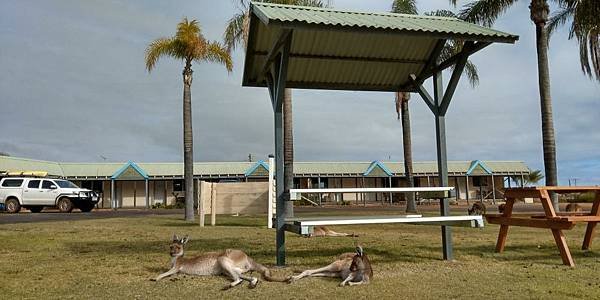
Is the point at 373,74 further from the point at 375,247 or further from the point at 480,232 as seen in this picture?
the point at 480,232

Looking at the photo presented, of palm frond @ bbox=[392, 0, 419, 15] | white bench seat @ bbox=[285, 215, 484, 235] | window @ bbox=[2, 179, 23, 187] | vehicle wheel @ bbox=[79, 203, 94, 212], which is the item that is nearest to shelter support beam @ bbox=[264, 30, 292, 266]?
white bench seat @ bbox=[285, 215, 484, 235]

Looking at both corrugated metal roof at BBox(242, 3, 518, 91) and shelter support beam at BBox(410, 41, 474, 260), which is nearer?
corrugated metal roof at BBox(242, 3, 518, 91)

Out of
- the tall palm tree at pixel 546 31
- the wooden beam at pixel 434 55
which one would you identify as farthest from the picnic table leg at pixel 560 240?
the tall palm tree at pixel 546 31

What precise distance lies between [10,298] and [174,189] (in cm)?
4099

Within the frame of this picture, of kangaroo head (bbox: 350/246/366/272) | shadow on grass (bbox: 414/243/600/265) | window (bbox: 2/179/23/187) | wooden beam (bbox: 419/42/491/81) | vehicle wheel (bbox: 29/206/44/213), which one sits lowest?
shadow on grass (bbox: 414/243/600/265)

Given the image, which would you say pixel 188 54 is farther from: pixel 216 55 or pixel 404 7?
pixel 404 7

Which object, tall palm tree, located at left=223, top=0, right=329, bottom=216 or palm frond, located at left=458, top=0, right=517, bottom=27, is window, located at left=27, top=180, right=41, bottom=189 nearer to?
tall palm tree, located at left=223, top=0, right=329, bottom=216

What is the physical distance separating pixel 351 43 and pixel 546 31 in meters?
13.9

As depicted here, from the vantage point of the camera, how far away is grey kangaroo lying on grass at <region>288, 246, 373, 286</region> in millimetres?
5344

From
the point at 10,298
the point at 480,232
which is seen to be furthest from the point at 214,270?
the point at 480,232

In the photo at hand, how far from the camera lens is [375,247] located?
27.7 feet

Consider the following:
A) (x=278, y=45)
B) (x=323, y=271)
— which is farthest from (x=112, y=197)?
(x=323, y=271)

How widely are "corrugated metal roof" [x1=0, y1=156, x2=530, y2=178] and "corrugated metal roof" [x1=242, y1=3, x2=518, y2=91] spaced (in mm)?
34394

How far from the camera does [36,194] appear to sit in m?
27.8
